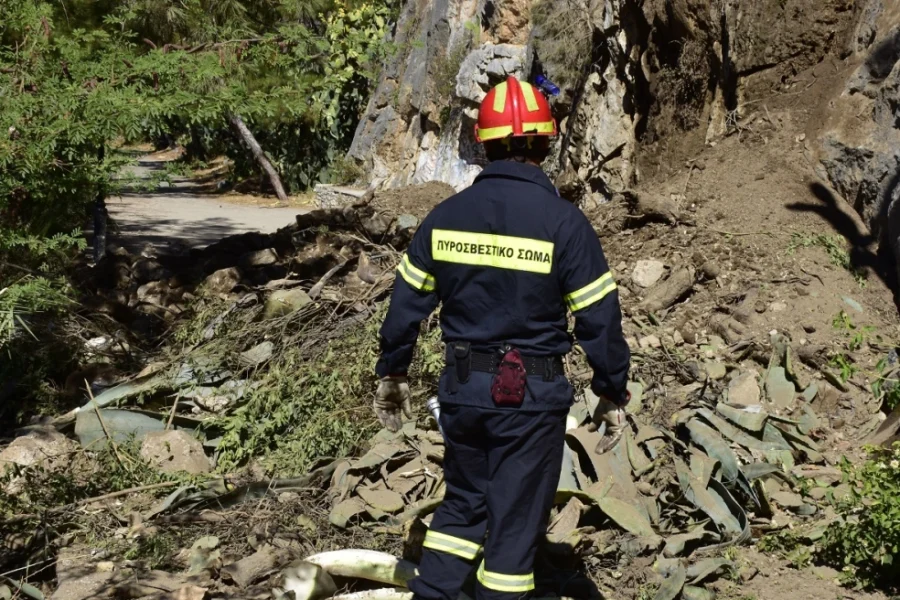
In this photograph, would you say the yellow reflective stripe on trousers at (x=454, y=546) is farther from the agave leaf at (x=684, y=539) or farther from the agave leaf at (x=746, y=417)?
the agave leaf at (x=746, y=417)

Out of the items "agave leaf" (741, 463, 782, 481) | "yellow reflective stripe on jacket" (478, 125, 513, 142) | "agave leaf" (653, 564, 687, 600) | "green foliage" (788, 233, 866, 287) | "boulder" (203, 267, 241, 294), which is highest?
"yellow reflective stripe on jacket" (478, 125, 513, 142)

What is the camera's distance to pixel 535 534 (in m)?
3.40

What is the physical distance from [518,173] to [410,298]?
61cm

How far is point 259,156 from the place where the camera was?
21797mm

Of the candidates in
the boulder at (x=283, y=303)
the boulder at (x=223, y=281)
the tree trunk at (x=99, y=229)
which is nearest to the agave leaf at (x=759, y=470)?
the boulder at (x=283, y=303)

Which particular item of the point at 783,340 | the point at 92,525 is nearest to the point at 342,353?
the point at 92,525

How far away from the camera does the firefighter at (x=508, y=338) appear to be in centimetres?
330

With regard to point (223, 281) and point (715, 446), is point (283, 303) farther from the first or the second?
point (715, 446)

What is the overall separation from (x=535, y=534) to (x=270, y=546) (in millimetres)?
1546

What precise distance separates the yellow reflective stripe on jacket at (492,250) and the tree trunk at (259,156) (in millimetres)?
18745

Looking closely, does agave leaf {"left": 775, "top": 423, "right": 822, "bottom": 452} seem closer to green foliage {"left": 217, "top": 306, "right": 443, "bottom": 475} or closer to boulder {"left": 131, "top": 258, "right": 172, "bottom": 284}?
green foliage {"left": 217, "top": 306, "right": 443, "bottom": 475}

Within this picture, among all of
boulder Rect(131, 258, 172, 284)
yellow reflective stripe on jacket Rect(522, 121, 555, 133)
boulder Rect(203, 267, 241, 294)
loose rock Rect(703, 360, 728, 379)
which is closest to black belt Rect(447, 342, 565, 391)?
yellow reflective stripe on jacket Rect(522, 121, 555, 133)

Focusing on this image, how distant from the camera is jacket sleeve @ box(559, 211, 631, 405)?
328 cm

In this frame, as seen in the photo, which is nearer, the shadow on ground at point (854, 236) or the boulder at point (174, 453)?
the boulder at point (174, 453)
